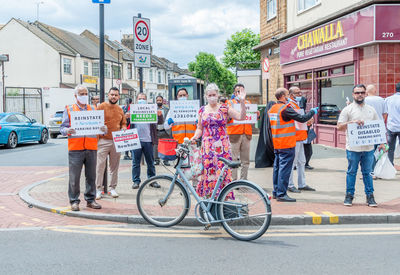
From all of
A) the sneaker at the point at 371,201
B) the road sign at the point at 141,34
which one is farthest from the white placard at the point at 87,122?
the sneaker at the point at 371,201

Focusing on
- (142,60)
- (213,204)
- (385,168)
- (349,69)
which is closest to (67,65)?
(349,69)

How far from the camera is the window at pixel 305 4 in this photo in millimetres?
16953

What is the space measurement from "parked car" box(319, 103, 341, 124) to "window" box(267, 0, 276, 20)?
6720mm

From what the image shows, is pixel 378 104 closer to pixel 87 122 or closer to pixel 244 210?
pixel 244 210

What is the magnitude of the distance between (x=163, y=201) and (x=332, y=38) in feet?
36.8

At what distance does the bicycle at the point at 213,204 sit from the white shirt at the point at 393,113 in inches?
217

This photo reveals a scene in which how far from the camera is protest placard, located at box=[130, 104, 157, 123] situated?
27.8 feet

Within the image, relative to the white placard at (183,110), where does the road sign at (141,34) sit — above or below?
above

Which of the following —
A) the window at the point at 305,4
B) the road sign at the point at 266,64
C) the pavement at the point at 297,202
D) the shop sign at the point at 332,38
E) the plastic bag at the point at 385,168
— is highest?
the window at the point at 305,4

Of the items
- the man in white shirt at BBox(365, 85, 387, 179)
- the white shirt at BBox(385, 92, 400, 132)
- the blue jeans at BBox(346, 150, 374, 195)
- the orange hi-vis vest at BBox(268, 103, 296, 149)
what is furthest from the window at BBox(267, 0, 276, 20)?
the blue jeans at BBox(346, 150, 374, 195)

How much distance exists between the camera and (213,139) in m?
5.87

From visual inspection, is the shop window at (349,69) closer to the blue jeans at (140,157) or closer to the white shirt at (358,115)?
the white shirt at (358,115)

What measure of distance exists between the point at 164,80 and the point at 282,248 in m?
69.1

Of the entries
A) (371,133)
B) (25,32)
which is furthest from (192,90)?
(25,32)
